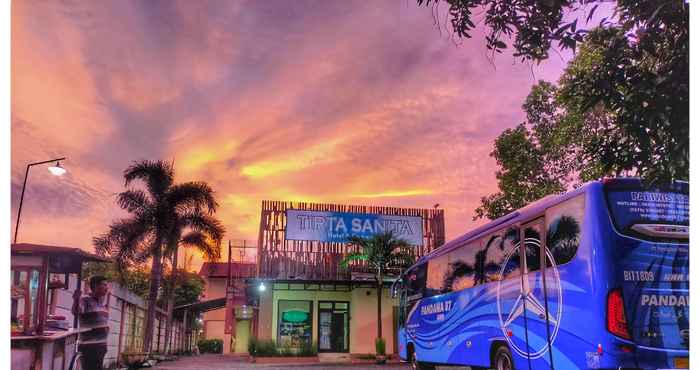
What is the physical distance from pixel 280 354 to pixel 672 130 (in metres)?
20.0

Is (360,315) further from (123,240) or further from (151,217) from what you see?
(123,240)

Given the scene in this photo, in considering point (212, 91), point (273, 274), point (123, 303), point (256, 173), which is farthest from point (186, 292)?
point (212, 91)

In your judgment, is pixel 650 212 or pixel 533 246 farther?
pixel 533 246

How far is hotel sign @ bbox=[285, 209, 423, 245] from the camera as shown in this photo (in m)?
26.1

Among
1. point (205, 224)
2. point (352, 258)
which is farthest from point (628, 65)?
point (352, 258)

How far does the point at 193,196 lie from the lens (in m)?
21.1

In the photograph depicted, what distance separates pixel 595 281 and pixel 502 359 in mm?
3142

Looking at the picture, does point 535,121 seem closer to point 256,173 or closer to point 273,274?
point 256,173

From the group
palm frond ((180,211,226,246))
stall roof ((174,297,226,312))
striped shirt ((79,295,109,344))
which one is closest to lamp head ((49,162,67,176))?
striped shirt ((79,295,109,344))

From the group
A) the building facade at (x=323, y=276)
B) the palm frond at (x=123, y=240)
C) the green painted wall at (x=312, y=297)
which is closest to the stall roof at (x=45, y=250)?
the palm frond at (x=123, y=240)

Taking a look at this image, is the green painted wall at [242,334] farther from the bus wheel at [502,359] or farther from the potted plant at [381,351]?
the bus wheel at [502,359]

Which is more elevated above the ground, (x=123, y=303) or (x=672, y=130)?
(x=672, y=130)

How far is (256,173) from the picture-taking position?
14703 mm

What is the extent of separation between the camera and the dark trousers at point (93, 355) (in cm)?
1235
